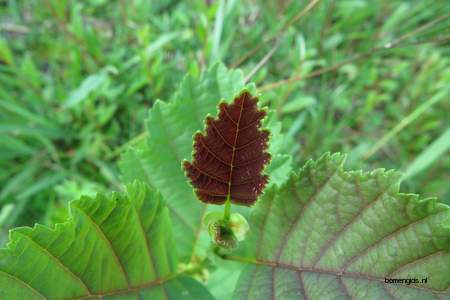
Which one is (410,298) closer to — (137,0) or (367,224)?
(367,224)

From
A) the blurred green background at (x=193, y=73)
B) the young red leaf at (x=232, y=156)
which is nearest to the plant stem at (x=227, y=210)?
the young red leaf at (x=232, y=156)

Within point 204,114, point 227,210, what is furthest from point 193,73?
point 227,210

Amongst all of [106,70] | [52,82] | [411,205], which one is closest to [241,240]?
[411,205]

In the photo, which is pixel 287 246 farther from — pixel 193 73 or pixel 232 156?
pixel 193 73

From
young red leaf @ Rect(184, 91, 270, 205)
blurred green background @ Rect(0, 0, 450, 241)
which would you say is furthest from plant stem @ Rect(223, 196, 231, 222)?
blurred green background @ Rect(0, 0, 450, 241)

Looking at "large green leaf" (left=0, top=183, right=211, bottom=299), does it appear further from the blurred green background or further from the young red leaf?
the blurred green background
